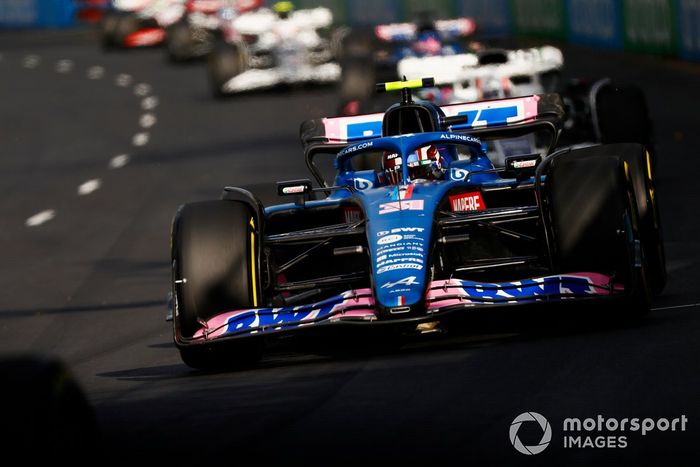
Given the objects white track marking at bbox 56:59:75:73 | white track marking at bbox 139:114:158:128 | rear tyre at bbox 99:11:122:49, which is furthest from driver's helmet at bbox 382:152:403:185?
rear tyre at bbox 99:11:122:49

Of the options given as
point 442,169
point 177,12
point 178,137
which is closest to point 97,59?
point 177,12

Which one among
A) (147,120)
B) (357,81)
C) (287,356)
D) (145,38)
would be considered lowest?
(145,38)

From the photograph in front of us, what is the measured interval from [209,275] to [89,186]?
41.3 ft

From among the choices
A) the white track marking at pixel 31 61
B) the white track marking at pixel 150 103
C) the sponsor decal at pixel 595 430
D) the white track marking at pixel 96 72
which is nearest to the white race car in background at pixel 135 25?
the white track marking at pixel 31 61

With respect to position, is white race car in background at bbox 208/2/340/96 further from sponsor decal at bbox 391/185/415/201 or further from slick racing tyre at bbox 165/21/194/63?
sponsor decal at bbox 391/185/415/201

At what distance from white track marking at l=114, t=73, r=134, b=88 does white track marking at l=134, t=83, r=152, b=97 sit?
1.42 feet

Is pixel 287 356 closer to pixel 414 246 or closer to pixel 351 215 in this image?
pixel 414 246

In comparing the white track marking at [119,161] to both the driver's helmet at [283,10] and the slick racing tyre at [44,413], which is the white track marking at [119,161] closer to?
the driver's helmet at [283,10]

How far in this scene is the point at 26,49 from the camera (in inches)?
1875

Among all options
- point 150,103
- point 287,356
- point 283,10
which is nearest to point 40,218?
point 287,356

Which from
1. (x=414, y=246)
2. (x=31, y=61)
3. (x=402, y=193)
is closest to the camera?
(x=414, y=246)

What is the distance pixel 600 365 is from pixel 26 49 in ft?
134

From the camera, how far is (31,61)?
4372cm

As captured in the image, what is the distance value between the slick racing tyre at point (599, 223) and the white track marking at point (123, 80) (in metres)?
26.8
